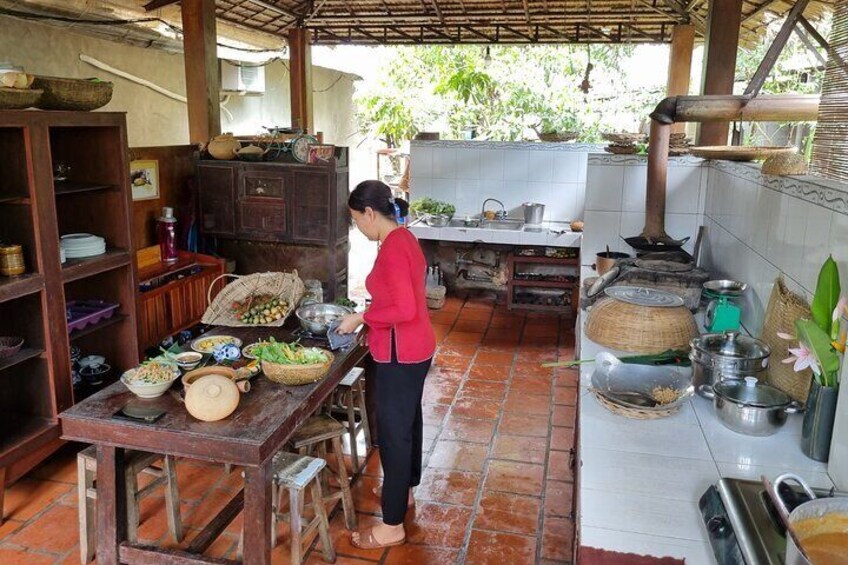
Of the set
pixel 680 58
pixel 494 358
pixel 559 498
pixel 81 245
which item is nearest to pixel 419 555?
pixel 559 498

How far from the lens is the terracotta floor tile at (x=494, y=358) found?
5867 millimetres

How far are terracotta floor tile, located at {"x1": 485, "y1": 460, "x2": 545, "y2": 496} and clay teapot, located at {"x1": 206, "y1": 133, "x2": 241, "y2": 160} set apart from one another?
3568 mm

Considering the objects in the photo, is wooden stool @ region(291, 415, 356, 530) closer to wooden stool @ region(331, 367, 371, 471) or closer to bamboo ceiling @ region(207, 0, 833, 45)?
wooden stool @ region(331, 367, 371, 471)

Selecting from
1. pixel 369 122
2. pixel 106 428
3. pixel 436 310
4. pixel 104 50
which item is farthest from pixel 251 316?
pixel 369 122

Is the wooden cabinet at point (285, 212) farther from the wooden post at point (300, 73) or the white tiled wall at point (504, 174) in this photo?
the wooden post at point (300, 73)

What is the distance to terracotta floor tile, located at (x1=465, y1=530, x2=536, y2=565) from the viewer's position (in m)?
3.17

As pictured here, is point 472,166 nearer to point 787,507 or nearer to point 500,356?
point 500,356

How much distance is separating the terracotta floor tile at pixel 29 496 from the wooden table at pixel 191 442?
947 mm

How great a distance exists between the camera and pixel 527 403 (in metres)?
5.00

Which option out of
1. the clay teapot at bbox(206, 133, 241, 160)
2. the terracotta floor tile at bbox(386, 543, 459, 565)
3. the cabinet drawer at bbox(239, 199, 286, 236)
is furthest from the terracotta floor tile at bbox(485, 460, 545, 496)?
the clay teapot at bbox(206, 133, 241, 160)

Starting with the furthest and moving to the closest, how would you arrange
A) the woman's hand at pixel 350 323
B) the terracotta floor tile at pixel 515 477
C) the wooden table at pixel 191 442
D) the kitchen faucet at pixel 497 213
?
the kitchen faucet at pixel 497 213 → the terracotta floor tile at pixel 515 477 → the woman's hand at pixel 350 323 → the wooden table at pixel 191 442

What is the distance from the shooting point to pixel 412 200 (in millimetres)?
8102

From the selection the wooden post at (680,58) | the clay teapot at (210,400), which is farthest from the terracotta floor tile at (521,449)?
the wooden post at (680,58)

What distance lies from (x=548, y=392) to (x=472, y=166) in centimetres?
350
